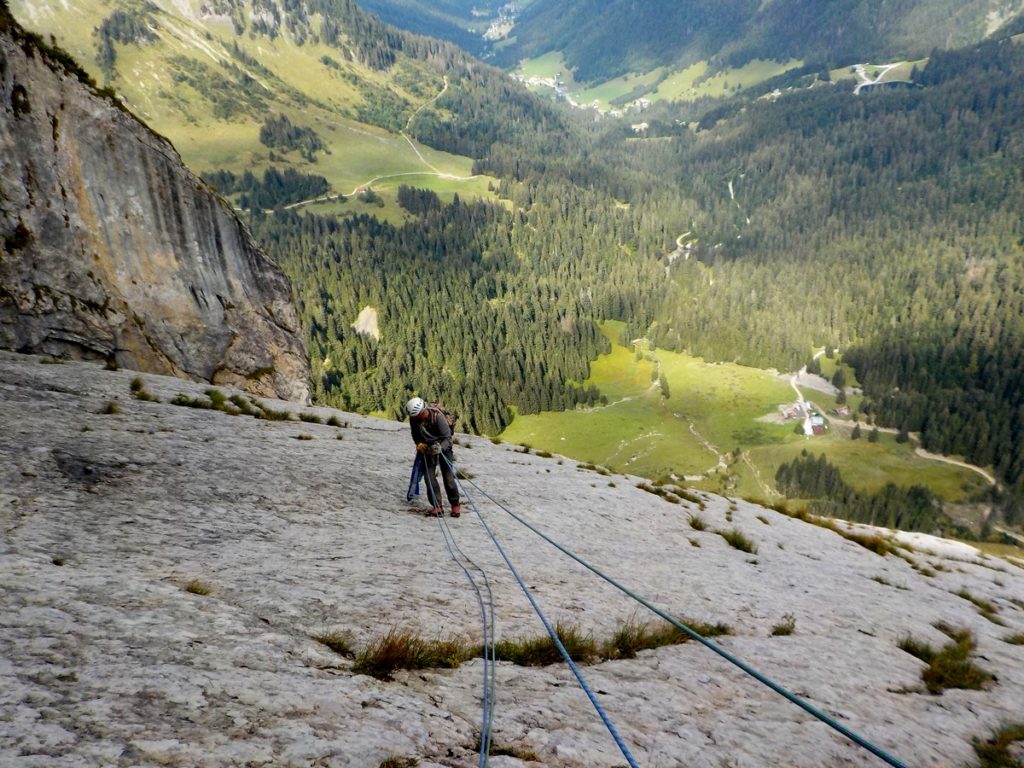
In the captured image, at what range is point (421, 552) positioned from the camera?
38.8ft

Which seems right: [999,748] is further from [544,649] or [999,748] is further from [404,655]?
[404,655]

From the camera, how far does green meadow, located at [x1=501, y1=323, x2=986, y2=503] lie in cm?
14675

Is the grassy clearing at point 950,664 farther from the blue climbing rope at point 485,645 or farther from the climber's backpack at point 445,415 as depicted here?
the climber's backpack at point 445,415

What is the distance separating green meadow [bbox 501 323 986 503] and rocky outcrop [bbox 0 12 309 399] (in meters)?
104

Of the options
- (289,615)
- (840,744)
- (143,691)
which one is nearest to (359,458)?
(289,615)

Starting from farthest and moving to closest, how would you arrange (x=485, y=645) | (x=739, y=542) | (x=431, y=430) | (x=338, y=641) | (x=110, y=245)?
(x=110, y=245)
(x=739, y=542)
(x=431, y=430)
(x=485, y=645)
(x=338, y=641)

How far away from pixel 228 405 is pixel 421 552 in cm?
1491

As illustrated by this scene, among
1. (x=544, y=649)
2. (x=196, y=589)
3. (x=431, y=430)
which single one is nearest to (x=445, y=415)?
(x=431, y=430)

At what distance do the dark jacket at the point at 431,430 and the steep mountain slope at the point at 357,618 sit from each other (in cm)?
215

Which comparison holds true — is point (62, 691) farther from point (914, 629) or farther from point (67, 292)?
point (67, 292)

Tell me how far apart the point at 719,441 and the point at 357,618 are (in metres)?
170

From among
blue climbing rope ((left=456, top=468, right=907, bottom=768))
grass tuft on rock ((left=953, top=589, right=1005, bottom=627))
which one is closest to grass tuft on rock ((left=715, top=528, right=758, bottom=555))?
grass tuft on rock ((left=953, top=589, right=1005, bottom=627))

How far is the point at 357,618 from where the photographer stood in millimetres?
7848

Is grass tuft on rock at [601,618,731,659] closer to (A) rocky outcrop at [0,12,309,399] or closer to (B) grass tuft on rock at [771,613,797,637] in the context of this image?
(B) grass tuft on rock at [771,613,797,637]
